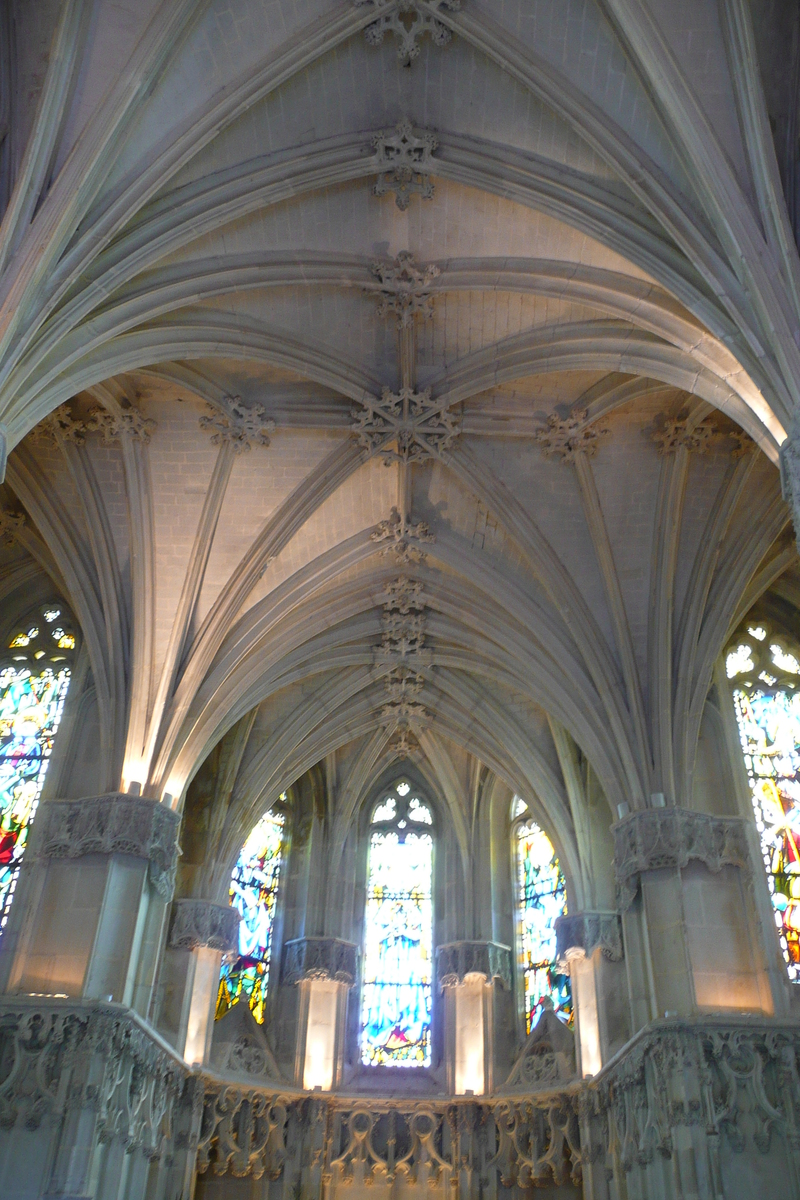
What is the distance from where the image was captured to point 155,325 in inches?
549

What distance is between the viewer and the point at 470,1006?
2016cm

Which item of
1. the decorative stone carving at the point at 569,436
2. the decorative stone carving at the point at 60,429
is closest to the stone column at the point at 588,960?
the decorative stone carving at the point at 569,436

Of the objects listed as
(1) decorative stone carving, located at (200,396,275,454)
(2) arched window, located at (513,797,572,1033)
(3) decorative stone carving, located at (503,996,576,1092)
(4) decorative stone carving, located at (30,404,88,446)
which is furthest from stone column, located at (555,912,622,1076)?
(4) decorative stone carving, located at (30,404,88,446)

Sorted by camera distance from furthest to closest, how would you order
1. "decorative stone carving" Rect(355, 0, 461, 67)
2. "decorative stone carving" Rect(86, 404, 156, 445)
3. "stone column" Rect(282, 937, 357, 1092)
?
"stone column" Rect(282, 937, 357, 1092)
"decorative stone carving" Rect(86, 404, 156, 445)
"decorative stone carving" Rect(355, 0, 461, 67)

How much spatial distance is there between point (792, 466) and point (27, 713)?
12637 millimetres

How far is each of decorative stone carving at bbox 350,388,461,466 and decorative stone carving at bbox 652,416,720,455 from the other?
2.82 m

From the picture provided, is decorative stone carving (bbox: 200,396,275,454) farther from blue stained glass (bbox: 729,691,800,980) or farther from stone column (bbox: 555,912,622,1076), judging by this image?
stone column (bbox: 555,912,622,1076)

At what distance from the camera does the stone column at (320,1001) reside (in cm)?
1958

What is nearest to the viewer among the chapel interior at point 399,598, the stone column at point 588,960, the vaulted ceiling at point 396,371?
the vaulted ceiling at point 396,371

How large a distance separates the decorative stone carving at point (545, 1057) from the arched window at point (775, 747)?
4805 mm

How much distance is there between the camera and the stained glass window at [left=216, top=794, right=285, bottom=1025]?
20125 millimetres

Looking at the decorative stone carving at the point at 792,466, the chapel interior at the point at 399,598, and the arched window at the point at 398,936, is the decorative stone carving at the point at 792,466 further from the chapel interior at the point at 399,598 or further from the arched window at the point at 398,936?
the arched window at the point at 398,936

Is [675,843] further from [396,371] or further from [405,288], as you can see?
[405,288]

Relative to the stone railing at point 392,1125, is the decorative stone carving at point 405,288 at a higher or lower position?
higher
